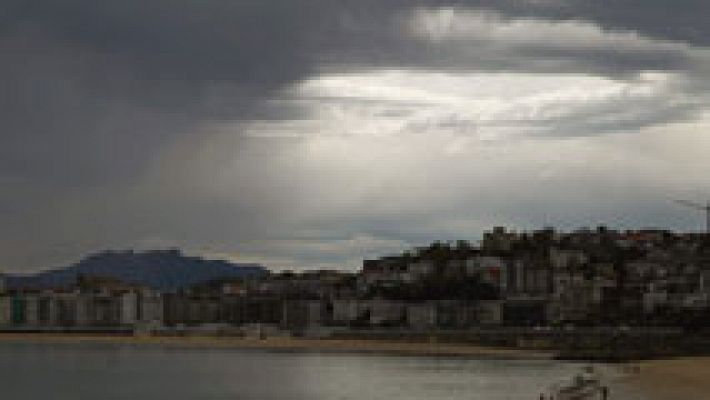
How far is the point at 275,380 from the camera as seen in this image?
13138cm

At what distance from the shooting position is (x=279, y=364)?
174500 mm

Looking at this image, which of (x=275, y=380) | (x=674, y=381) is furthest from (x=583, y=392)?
(x=275, y=380)

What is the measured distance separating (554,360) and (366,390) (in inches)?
3106

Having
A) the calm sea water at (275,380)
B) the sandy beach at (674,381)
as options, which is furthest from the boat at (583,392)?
the sandy beach at (674,381)

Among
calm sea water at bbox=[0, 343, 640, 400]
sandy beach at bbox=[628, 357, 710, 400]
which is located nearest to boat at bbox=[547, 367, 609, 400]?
calm sea water at bbox=[0, 343, 640, 400]

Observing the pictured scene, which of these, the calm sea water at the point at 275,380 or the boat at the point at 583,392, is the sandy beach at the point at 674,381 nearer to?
the calm sea water at the point at 275,380

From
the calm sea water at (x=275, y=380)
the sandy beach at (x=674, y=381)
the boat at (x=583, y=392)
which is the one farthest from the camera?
the calm sea water at (x=275, y=380)

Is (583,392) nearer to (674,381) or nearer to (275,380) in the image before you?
(674,381)

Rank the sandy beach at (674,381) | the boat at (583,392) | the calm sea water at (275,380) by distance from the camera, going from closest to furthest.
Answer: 1. the boat at (583,392)
2. the sandy beach at (674,381)
3. the calm sea water at (275,380)

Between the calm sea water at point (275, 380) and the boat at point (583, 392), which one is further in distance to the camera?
the calm sea water at point (275, 380)

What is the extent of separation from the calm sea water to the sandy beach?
7.81 feet

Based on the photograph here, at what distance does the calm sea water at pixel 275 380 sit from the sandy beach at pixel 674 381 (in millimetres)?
2382

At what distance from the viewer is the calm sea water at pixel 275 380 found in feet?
347

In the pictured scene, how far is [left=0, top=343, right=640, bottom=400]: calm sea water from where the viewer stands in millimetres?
105688
